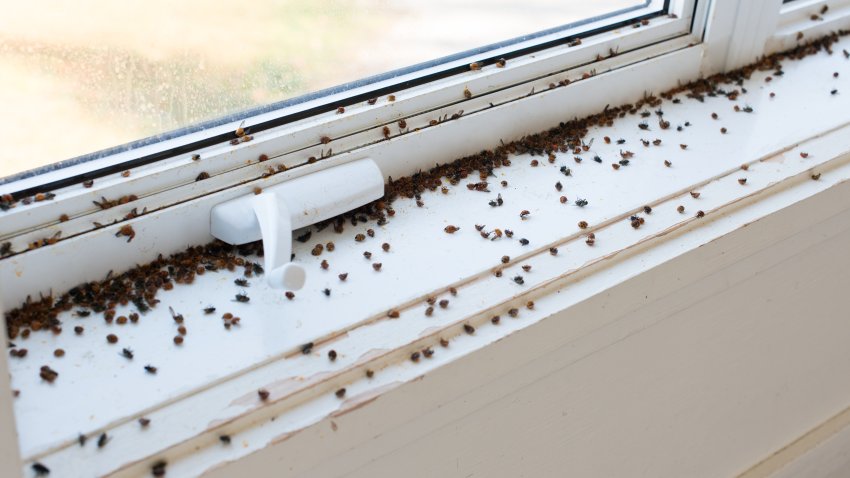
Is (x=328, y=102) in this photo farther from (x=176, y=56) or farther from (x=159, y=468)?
(x=159, y=468)

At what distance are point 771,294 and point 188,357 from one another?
802mm

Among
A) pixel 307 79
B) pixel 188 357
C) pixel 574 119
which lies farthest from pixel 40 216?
pixel 574 119

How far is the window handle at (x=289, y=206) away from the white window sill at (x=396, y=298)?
0.12 ft

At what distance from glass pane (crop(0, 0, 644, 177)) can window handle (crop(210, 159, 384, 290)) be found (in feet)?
0.36

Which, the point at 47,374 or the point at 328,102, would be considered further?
the point at 328,102

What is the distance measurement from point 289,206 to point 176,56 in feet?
0.67

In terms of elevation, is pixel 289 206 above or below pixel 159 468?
above

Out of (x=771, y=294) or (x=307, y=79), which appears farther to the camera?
(x=771, y=294)

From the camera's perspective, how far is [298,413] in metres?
0.74

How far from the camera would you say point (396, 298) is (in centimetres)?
87

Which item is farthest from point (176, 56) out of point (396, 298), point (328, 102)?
point (396, 298)

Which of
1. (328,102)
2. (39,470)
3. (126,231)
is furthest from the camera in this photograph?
(328,102)

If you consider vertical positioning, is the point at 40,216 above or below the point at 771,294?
above

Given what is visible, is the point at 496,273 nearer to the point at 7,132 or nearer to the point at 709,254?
the point at 709,254
